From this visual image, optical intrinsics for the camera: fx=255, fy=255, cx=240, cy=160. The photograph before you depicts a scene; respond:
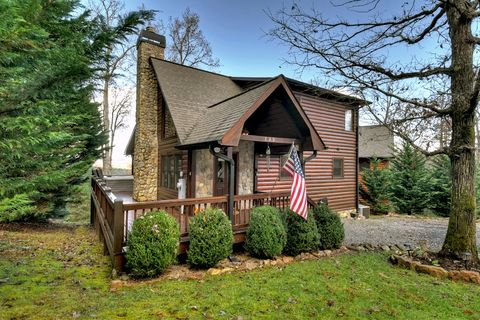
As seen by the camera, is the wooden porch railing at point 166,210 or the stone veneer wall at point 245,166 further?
the stone veneer wall at point 245,166

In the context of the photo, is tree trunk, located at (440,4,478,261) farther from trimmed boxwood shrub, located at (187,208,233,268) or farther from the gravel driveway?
trimmed boxwood shrub, located at (187,208,233,268)

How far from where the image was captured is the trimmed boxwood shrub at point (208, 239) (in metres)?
5.14

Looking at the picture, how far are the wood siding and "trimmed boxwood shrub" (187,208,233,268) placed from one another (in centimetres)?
593

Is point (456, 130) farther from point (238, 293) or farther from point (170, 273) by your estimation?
point (170, 273)

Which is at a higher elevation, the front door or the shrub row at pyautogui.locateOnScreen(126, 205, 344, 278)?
the front door

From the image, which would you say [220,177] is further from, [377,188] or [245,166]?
[377,188]

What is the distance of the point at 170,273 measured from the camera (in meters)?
4.95

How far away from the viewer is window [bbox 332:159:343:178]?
13.3 metres

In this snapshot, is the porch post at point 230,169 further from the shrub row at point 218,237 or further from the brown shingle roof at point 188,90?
the brown shingle roof at point 188,90

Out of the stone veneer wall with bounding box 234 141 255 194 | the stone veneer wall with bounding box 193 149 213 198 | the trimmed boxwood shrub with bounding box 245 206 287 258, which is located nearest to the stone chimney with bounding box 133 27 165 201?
the stone veneer wall with bounding box 193 149 213 198

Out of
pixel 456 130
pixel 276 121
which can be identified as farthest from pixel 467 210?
pixel 276 121

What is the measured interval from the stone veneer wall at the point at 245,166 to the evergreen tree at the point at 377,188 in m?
9.34

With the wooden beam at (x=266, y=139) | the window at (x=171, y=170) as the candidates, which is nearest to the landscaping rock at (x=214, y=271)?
the wooden beam at (x=266, y=139)

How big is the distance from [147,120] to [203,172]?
480cm
